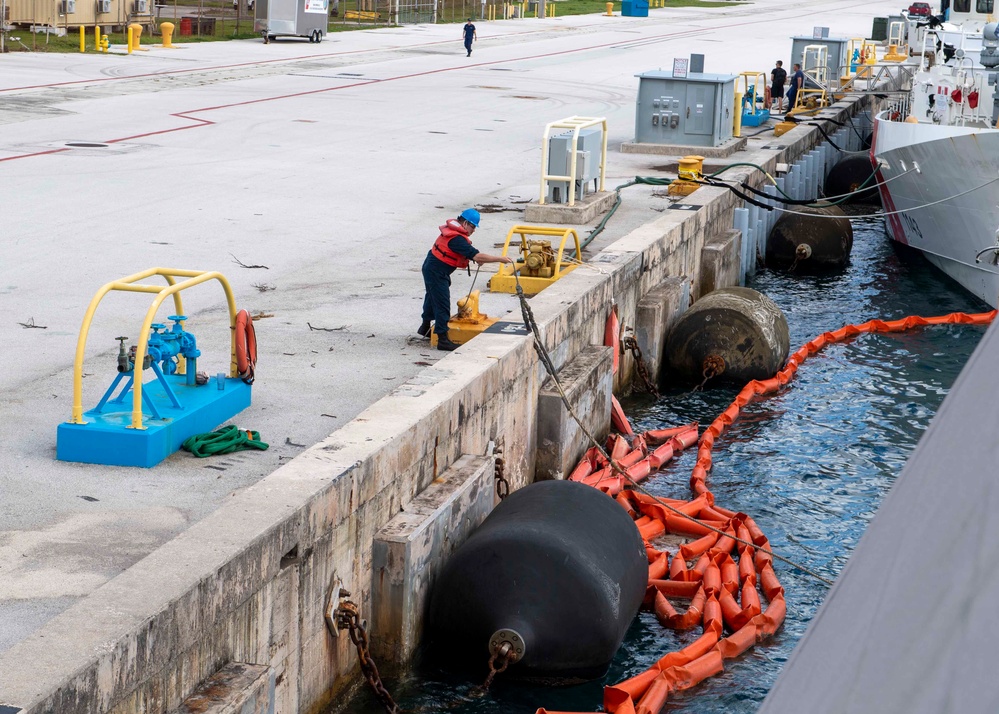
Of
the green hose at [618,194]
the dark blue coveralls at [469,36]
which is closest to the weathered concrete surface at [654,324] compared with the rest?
the green hose at [618,194]

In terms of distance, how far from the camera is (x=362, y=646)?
27.3 feet

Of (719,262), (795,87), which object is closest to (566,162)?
(719,262)

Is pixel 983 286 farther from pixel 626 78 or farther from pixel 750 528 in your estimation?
pixel 626 78

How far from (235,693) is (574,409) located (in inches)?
285

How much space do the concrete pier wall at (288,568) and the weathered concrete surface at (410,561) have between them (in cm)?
10

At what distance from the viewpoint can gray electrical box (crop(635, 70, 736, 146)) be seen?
91.5 feet

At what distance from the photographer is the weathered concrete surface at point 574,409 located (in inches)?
515

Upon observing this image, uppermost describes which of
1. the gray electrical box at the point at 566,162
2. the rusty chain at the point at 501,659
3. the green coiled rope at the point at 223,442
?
the gray electrical box at the point at 566,162

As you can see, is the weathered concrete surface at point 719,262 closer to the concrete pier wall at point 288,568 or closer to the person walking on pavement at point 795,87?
the concrete pier wall at point 288,568

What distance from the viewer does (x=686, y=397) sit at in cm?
1736

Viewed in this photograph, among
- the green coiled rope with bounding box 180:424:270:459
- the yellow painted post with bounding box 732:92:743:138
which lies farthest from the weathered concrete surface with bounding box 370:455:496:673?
the yellow painted post with bounding box 732:92:743:138

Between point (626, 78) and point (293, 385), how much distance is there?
37.9m

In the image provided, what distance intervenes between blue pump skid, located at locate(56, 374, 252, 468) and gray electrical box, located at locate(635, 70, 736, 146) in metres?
19.7

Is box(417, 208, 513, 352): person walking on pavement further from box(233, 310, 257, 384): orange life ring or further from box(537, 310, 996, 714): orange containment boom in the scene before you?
box(233, 310, 257, 384): orange life ring
